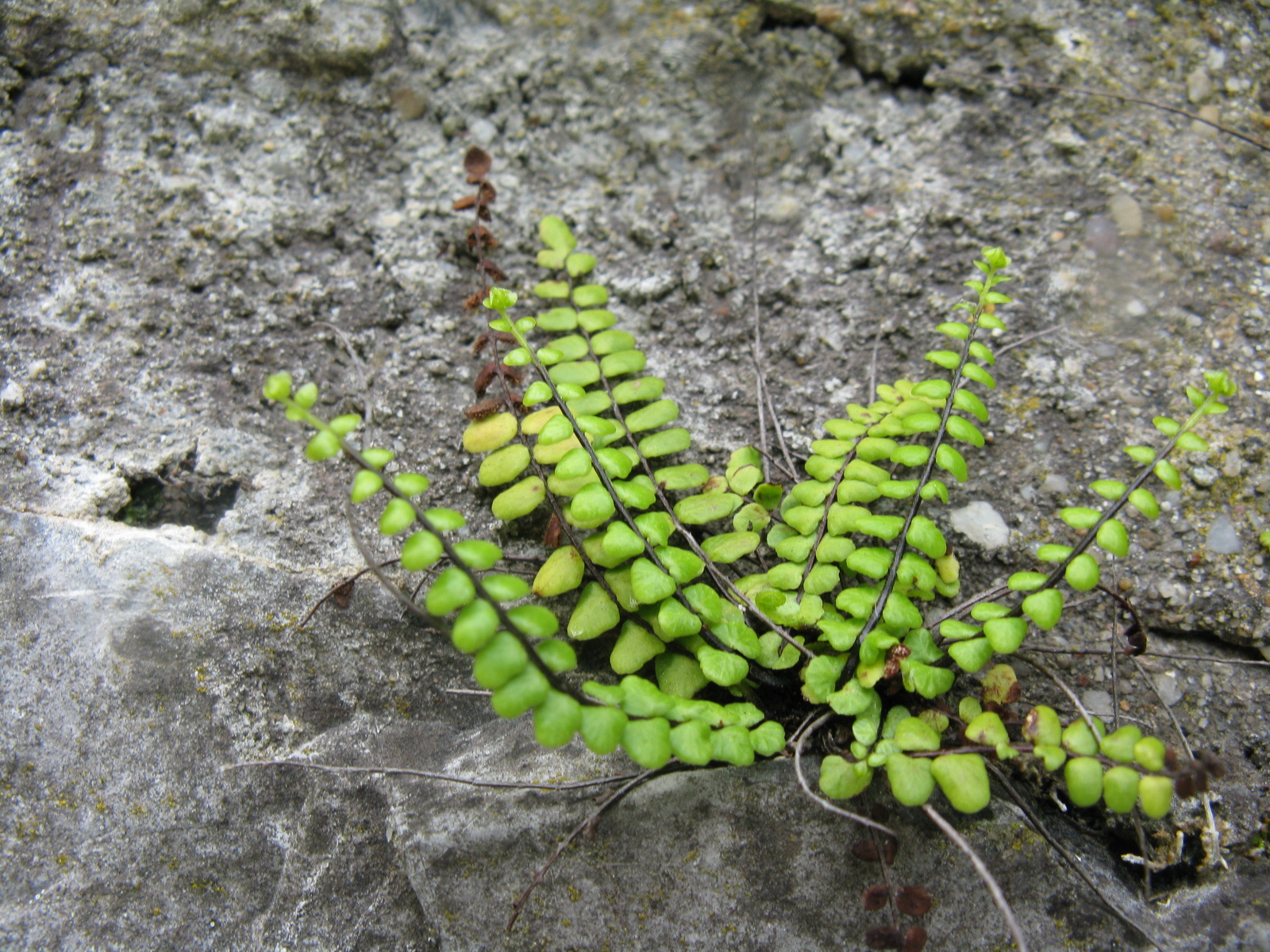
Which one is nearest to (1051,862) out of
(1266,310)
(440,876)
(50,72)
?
(440,876)

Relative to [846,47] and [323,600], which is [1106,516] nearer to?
[323,600]

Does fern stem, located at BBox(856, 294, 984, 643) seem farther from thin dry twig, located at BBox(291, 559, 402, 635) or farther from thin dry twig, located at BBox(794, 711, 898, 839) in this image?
thin dry twig, located at BBox(291, 559, 402, 635)

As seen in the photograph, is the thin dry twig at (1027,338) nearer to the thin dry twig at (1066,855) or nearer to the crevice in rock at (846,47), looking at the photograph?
the crevice in rock at (846,47)

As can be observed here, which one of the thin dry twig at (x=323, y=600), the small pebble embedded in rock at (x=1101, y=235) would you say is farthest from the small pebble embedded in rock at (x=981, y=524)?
the thin dry twig at (x=323, y=600)

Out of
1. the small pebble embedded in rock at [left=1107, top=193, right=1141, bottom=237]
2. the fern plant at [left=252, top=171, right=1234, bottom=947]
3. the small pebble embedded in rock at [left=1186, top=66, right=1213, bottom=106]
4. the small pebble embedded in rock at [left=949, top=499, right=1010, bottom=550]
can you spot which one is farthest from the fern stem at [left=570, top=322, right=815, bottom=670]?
the small pebble embedded in rock at [left=1186, top=66, right=1213, bottom=106]

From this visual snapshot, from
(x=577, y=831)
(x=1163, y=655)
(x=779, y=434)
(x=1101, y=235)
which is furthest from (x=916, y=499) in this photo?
(x=1101, y=235)

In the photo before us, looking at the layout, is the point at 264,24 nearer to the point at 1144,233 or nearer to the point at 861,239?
the point at 861,239
